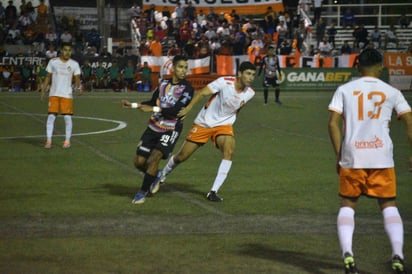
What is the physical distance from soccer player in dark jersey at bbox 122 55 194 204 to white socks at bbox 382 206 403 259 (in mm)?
4792

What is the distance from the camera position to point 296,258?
877cm

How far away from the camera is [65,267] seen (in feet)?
27.3

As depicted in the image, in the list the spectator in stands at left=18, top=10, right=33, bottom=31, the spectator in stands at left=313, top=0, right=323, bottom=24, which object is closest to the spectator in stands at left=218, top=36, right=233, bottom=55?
the spectator in stands at left=313, top=0, right=323, bottom=24

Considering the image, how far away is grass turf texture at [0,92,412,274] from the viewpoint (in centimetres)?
865

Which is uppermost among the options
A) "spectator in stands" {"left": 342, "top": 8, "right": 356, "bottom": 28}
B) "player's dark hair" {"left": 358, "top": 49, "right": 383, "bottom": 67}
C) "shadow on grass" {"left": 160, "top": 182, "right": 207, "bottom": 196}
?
"spectator in stands" {"left": 342, "top": 8, "right": 356, "bottom": 28}

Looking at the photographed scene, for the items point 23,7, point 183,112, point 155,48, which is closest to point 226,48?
point 155,48

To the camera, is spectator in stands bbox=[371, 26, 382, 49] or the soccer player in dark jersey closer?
the soccer player in dark jersey

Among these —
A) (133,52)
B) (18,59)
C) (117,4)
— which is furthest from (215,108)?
(117,4)

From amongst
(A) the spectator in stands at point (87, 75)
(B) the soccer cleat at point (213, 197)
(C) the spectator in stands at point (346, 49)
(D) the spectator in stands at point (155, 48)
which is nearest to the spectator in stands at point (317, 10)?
(C) the spectator in stands at point (346, 49)

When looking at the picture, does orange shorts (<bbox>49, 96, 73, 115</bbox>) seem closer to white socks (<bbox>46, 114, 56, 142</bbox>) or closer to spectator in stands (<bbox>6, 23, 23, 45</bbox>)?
white socks (<bbox>46, 114, 56, 142</bbox>)

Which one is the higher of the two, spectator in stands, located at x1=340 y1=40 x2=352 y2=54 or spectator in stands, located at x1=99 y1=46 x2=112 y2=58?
spectator in stands, located at x1=340 y1=40 x2=352 y2=54

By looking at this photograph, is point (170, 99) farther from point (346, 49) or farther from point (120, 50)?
point (346, 49)

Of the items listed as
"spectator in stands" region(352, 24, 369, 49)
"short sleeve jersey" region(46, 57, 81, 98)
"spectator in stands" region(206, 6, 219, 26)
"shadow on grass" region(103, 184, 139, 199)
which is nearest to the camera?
"shadow on grass" region(103, 184, 139, 199)

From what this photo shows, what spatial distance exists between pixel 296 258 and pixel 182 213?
9.18 ft
